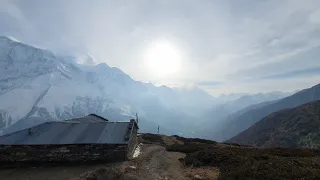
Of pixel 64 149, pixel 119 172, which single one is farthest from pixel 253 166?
pixel 64 149

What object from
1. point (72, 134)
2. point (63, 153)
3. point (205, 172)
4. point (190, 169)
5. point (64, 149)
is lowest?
point (205, 172)

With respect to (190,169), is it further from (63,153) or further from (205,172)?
(63,153)

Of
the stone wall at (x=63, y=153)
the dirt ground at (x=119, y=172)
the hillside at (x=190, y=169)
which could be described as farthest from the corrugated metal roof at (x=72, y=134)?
A: the dirt ground at (x=119, y=172)

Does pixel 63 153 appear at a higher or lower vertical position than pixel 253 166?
higher

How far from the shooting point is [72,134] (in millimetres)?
30719

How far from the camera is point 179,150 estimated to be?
3841cm

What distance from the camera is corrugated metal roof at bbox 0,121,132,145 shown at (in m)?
29.0

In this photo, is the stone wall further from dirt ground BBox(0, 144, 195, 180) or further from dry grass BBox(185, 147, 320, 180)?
dry grass BBox(185, 147, 320, 180)

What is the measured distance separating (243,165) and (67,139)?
19087 mm

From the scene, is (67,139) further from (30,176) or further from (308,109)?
(308,109)

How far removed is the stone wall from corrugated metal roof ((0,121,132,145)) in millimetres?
553

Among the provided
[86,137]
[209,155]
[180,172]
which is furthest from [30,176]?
[209,155]

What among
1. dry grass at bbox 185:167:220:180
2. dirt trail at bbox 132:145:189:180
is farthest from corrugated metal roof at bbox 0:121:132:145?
dry grass at bbox 185:167:220:180

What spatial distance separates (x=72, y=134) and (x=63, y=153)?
9.62 feet
